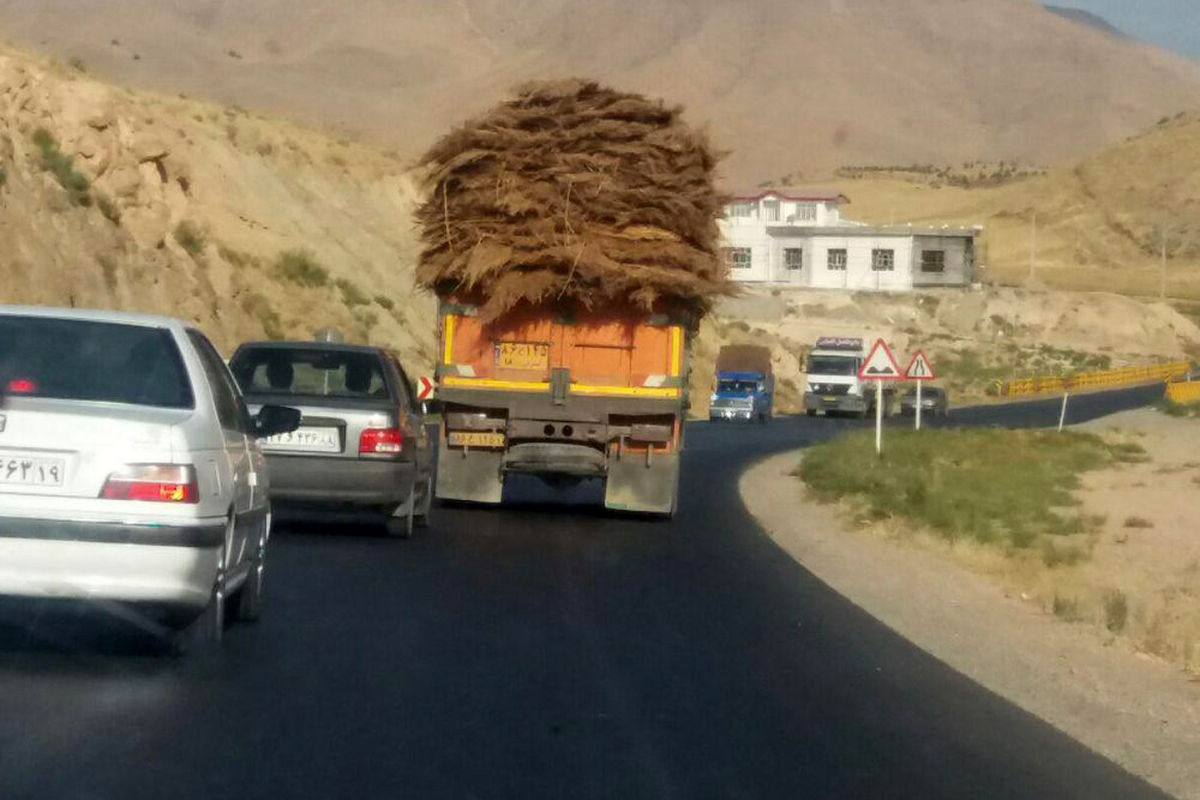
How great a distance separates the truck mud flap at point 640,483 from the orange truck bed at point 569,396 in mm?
11

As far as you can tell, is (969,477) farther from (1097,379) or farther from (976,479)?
(1097,379)

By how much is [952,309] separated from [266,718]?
105 m

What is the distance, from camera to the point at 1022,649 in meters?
12.8

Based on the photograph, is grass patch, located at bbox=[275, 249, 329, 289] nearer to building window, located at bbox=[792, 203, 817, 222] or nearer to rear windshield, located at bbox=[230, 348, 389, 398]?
rear windshield, located at bbox=[230, 348, 389, 398]

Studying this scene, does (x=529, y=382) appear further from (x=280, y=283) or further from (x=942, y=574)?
(x=280, y=283)

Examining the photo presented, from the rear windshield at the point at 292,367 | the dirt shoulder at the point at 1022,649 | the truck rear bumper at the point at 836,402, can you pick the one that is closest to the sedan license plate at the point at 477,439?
the rear windshield at the point at 292,367

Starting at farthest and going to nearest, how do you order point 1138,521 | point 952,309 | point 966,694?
1. point 952,309
2. point 1138,521
3. point 966,694

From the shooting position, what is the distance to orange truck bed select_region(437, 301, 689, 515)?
800 inches

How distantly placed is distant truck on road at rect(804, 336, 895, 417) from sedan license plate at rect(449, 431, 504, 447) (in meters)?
43.2

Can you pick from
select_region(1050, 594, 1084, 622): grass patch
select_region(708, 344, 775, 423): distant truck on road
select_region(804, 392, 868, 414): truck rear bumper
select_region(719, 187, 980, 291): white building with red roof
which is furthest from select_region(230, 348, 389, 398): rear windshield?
select_region(719, 187, 980, 291): white building with red roof

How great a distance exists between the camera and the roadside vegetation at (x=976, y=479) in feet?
80.2

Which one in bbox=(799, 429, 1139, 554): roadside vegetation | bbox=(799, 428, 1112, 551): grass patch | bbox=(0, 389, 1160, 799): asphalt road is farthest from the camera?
bbox=(799, 428, 1112, 551): grass patch

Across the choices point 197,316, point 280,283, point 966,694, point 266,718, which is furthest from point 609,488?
point 280,283

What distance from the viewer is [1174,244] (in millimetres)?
157250
